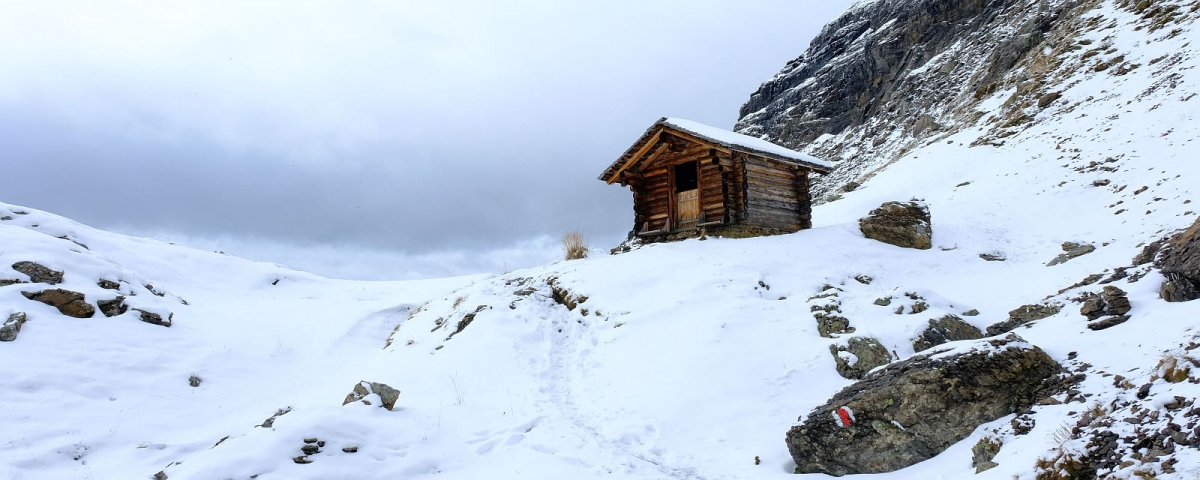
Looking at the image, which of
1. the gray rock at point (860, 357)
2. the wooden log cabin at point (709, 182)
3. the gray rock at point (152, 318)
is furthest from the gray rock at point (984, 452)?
the gray rock at point (152, 318)

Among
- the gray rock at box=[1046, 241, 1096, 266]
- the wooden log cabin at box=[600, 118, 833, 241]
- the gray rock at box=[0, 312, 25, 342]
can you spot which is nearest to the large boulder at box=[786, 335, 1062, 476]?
the gray rock at box=[1046, 241, 1096, 266]

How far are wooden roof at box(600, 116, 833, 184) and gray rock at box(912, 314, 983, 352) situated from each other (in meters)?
9.52

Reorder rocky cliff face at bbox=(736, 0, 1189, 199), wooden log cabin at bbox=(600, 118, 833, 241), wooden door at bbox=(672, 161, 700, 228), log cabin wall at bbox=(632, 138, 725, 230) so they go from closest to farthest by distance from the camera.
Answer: wooden log cabin at bbox=(600, 118, 833, 241) → log cabin wall at bbox=(632, 138, 725, 230) → wooden door at bbox=(672, 161, 700, 228) → rocky cliff face at bbox=(736, 0, 1189, 199)

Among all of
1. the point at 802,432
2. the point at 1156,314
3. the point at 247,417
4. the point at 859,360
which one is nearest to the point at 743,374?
the point at 859,360

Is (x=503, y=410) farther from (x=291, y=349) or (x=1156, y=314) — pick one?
(x=1156, y=314)

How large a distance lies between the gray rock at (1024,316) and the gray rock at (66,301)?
17327mm

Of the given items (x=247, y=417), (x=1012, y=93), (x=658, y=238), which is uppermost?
(x=1012, y=93)

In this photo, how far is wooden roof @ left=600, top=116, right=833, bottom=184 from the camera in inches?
720

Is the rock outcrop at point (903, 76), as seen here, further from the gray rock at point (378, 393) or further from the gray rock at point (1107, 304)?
the gray rock at point (378, 393)

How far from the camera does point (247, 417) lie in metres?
10.3

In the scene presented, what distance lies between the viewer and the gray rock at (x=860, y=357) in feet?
29.8

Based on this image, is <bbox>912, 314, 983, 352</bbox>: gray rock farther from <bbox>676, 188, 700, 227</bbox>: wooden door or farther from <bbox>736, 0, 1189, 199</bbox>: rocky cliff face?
<bbox>736, 0, 1189, 199</bbox>: rocky cliff face

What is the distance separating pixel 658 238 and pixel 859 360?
11481mm

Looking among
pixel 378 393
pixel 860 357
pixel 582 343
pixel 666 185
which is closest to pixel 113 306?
pixel 378 393
